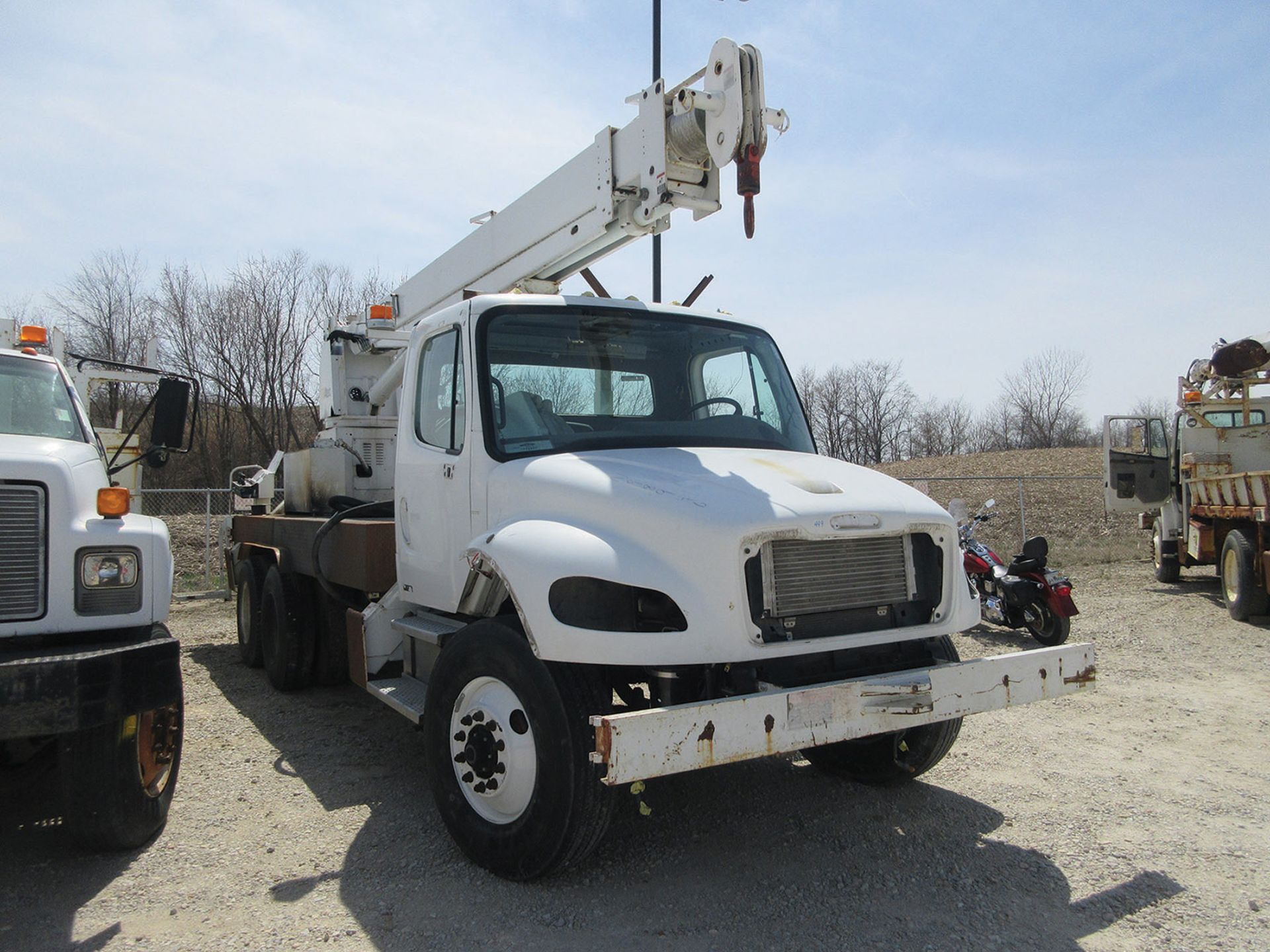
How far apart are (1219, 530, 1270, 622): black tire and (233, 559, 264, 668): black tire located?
10416 mm

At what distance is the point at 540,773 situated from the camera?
3.49 metres

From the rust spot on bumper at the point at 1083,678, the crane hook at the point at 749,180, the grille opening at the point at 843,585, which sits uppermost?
the crane hook at the point at 749,180

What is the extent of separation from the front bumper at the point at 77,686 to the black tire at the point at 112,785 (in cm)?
19

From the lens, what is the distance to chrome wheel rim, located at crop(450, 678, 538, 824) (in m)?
3.64

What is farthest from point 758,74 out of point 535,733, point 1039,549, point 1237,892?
point 1039,549

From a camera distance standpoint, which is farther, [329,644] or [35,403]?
[329,644]

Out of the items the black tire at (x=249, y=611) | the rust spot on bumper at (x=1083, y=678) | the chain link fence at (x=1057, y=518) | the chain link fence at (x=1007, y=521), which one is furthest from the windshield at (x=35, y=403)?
the chain link fence at (x=1057, y=518)

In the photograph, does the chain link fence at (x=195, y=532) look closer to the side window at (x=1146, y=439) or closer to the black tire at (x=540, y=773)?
the black tire at (x=540, y=773)

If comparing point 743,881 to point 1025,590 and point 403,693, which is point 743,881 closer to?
point 403,693

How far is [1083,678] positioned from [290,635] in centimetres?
560

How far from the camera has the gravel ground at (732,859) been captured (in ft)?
11.1

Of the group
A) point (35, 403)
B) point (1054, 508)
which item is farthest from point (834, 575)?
point (1054, 508)

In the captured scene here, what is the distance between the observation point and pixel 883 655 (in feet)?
13.3

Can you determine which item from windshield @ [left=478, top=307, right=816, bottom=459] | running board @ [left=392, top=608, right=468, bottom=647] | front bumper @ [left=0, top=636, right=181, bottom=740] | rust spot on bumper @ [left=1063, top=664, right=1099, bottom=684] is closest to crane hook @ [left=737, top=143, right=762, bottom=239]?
windshield @ [left=478, top=307, right=816, bottom=459]
